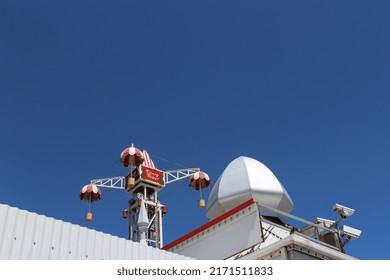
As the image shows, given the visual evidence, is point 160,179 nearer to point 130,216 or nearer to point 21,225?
point 130,216

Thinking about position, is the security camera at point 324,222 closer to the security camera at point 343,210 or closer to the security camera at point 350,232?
the security camera at point 350,232

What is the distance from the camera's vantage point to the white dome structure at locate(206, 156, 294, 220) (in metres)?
21.3

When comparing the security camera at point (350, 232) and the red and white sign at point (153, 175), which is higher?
the red and white sign at point (153, 175)

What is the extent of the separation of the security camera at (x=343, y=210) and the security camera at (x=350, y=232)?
1.37 m

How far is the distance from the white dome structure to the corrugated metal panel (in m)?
11.4

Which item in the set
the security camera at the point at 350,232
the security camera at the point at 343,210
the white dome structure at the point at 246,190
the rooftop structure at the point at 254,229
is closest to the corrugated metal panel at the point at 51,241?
the rooftop structure at the point at 254,229

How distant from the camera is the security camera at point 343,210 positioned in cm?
1625

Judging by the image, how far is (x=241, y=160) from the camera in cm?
2306

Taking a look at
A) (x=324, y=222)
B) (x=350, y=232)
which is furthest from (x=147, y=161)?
(x=350, y=232)
